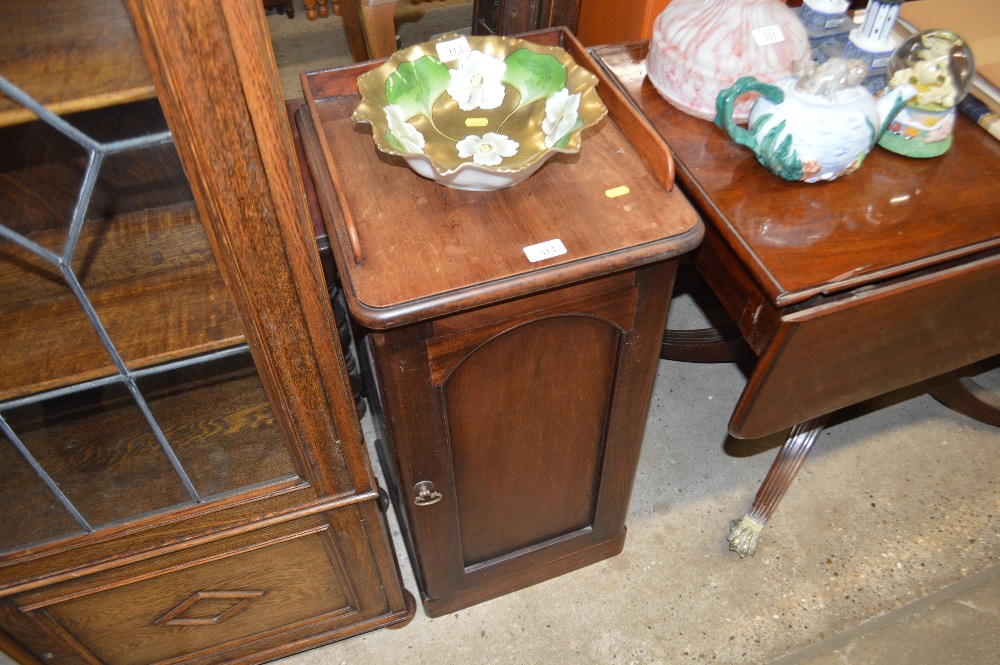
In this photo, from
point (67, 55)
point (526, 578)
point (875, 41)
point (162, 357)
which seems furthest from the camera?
point (526, 578)

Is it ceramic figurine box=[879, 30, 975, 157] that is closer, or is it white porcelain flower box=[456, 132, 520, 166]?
white porcelain flower box=[456, 132, 520, 166]

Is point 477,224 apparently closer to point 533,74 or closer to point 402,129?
point 402,129

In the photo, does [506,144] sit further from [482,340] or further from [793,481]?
[793,481]

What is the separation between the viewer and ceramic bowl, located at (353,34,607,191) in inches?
A: 39.1

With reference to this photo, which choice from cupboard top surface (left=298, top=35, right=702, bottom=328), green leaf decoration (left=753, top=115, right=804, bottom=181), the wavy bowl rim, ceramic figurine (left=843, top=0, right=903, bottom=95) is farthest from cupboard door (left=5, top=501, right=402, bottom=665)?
ceramic figurine (left=843, top=0, right=903, bottom=95)

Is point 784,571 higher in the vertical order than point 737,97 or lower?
lower

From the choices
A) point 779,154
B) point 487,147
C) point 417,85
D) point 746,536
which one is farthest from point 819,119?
point 746,536

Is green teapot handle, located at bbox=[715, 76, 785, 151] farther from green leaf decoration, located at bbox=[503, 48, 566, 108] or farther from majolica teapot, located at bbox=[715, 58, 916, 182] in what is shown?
green leaf decoration, located at bbox=[503, 48, 566, 108]

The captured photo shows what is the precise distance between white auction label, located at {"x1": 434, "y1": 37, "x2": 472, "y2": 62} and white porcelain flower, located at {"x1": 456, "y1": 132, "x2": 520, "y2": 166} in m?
0.14

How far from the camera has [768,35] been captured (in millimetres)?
1159

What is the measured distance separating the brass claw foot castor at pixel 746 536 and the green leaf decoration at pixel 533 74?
3.27ft

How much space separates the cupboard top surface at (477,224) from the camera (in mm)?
889

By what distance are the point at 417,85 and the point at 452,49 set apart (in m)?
0.08

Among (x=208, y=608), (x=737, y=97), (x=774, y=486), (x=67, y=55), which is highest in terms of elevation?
(x=67, y=55)
